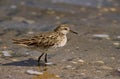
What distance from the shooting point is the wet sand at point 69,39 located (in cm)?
790

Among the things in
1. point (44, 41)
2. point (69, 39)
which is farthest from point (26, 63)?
point (69, 39)

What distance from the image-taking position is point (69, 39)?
33.2 feet

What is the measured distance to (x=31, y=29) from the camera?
11.2 meters

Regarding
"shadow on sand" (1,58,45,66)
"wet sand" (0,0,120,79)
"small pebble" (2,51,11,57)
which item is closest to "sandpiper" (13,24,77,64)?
"shadow on sand" (1,58,45,66)

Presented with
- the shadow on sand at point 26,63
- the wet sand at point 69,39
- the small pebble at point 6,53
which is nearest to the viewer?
the wet sand at point 69,39

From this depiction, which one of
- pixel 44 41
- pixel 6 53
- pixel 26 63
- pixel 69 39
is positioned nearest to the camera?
pixel 44 41

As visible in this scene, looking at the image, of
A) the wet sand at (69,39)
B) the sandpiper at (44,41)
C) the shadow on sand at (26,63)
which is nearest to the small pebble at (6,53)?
the wet sand at (69,39)

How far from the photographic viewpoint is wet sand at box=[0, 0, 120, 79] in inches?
311

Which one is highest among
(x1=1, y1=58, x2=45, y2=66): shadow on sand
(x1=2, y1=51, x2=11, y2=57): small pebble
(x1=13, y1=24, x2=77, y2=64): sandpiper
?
(x1=13, y1=24, x2=77, y2=64): sandpiper

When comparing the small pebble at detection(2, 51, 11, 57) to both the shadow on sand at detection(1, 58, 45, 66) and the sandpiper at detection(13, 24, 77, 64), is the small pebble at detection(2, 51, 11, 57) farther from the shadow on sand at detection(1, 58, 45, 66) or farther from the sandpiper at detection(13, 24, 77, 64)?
the sandpiper at detection(13, 24, 77, 64)

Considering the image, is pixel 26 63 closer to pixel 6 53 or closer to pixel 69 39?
pixel 6 53

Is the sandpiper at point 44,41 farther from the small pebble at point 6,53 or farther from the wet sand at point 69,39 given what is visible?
the small pebble at point 6,53

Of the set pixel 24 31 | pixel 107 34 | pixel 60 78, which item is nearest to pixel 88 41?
pixel 107 34

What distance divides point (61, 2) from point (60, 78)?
276 inches
